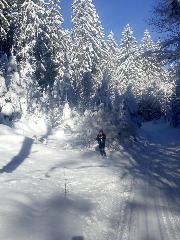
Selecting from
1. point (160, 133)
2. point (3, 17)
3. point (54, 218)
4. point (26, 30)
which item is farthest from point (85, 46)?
point (54, 218)

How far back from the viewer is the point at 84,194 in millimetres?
13391

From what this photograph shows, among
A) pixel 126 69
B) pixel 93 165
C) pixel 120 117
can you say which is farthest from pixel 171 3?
pixel 126 69

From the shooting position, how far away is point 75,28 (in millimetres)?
54219

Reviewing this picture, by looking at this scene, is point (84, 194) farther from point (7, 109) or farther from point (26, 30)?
point (26, 30)

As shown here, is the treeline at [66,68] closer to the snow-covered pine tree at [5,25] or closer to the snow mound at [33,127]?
the snow-covered pine tree at [5,25]

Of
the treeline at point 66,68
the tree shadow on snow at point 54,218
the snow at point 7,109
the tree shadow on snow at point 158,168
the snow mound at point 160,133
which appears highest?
the treeline at point 66,68

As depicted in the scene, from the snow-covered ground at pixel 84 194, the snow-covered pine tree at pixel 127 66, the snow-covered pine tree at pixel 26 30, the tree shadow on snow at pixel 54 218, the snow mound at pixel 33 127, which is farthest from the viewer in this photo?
the snow-covered pine tree at pixel 127 66

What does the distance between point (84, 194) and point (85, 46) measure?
134 ft

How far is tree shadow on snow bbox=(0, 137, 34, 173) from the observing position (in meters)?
16.9

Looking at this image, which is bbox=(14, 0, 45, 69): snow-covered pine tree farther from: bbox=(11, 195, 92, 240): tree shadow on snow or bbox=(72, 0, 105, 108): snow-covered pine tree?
bbox=(11, 195, 92, 240): tree shadow on snow

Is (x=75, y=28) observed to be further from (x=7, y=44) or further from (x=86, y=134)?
(x=86, y=134)

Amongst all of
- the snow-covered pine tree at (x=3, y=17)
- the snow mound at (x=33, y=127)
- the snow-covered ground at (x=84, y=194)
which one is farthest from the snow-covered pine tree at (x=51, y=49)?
the snow-covered ground at (x=84, y=194)

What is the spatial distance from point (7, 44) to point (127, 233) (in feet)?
85.7

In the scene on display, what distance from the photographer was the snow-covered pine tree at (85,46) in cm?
5203
